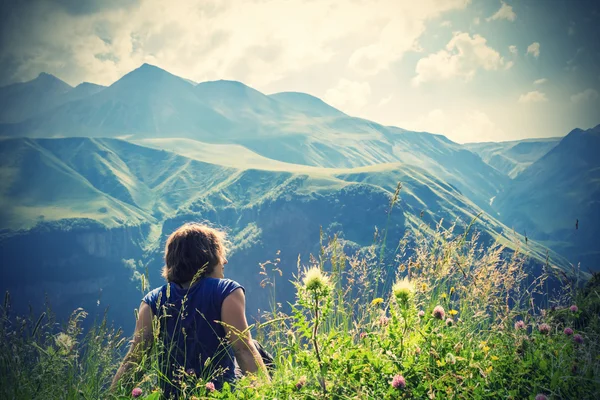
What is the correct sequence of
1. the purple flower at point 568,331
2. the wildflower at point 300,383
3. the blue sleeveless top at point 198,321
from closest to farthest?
the wildflower at point 300,383 → the purple flower at point 568,331 → the blue sleeveless top at point 198,321

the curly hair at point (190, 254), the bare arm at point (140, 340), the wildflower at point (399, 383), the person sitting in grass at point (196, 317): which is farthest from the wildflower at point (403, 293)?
the curly hair at point (190, 254)

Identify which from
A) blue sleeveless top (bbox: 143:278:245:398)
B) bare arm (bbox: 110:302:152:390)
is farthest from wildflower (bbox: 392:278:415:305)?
bare arm (bbox: 110:302:152:390)

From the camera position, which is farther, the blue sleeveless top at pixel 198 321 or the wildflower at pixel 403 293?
the blue sleeveless top at pixel 198 321

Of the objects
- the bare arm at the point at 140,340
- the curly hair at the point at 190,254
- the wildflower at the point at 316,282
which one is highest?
the wildflower at the point at 316,282

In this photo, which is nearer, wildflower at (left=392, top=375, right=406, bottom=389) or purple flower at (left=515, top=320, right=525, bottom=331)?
wildflower at (left=392, top=375, right=406, bottom=389)

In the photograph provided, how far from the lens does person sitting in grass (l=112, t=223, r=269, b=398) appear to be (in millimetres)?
2994

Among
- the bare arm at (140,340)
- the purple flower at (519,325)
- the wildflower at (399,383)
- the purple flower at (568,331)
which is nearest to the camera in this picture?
the wildflower at (399,383)

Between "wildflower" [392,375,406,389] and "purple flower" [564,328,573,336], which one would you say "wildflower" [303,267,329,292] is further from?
"purple flower" [564,328,573,336]

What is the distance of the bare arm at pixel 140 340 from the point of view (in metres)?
2.90

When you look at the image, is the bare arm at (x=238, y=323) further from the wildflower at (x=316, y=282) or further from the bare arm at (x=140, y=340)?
the wildflower at (x=316, y=282)

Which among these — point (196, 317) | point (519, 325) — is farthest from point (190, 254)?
point (519, 325)

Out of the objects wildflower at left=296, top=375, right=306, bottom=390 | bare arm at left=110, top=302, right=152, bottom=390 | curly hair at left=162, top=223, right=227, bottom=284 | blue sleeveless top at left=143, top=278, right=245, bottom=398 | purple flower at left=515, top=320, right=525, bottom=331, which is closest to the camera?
wildflower at left=296, top=375, right=306, bottom=390

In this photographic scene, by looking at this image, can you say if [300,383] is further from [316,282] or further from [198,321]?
[198,321]

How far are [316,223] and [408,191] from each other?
50.3 m
